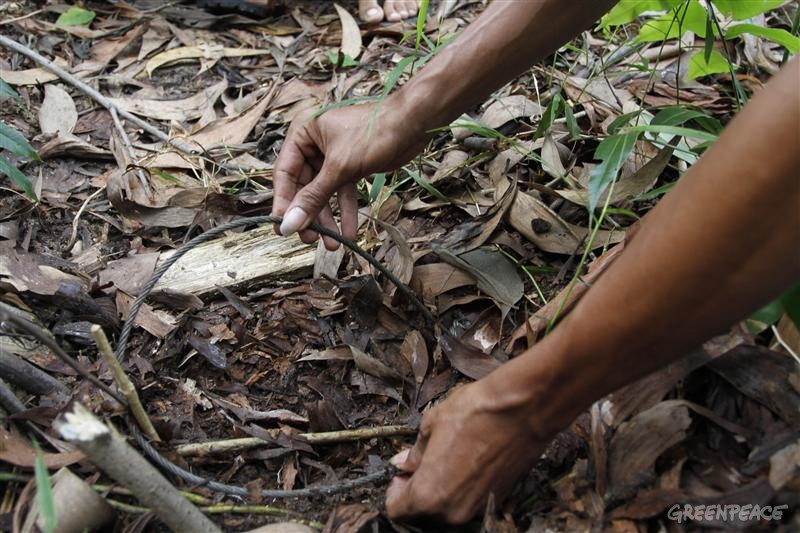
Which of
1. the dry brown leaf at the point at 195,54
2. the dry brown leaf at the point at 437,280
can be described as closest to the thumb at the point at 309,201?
the dry brown leaf at the point at 437,280

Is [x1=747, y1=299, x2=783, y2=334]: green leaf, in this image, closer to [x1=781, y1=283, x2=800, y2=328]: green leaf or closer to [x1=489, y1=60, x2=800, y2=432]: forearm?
[x1=781, y1=283, x2=800, y2=328]: green leaf

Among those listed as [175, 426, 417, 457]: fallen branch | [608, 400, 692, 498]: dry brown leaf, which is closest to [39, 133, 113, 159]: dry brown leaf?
[175, 426, 417, 457]: fallen branch

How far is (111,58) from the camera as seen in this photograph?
2273mm

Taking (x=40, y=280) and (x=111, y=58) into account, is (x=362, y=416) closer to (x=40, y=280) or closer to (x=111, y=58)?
(x=40, y=280)

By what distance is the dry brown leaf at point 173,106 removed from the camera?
6.79ft

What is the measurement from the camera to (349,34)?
7.85ft

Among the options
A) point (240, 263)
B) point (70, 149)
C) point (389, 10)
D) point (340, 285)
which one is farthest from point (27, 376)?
point (389, 10)

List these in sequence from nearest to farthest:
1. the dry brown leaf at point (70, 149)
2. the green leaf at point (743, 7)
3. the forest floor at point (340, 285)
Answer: the forest floor at point (340, 285)
the green leaf at point (743, 7)
the dry brown leaf at point (70, 149)

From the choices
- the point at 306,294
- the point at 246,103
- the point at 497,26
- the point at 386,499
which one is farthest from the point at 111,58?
the point at 386,499

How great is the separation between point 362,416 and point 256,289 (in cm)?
42

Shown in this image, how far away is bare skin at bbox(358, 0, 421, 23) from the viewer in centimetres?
245

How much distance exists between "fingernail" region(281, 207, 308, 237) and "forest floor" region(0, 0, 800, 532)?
240 mm

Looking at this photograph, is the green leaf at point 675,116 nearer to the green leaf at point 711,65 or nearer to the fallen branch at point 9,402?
the green leaf at point 711,65

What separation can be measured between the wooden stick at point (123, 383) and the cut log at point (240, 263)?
1.43ft
